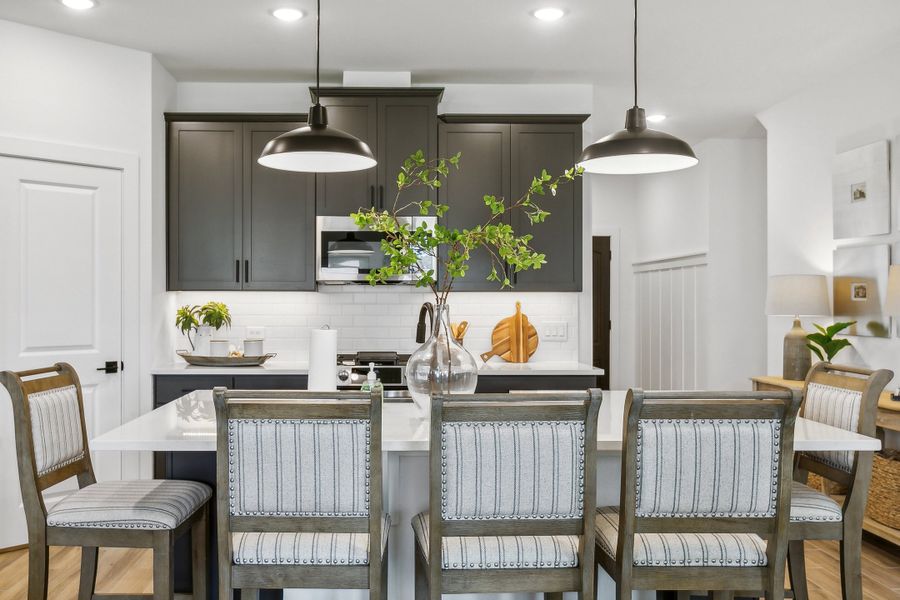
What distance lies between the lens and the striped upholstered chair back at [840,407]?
2.28 meters

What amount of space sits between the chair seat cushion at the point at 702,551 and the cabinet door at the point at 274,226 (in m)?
3.02

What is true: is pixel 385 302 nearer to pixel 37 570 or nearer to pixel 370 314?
pixel 370 314

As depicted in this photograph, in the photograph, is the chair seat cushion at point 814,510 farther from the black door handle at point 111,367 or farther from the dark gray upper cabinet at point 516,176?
the black door handle at point 111,367

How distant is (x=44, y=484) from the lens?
228cm

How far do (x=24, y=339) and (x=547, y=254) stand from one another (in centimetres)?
294

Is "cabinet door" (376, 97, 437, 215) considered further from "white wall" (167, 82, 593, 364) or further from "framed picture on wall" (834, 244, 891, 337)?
"framed picture on wall" (834, 244, 891, 337)

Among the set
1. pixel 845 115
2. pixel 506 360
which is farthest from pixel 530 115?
pixel 845 115

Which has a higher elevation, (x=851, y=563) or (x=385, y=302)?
Result: (x=385, y=302)

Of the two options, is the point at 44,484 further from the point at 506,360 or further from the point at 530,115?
the point at 530,115

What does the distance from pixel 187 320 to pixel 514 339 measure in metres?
2.04

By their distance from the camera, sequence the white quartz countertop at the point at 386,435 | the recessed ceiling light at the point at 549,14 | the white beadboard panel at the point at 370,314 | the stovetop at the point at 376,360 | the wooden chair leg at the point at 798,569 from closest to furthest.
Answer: the white quartz countertop at the point at 386,435 < the wooden chair leg at the point at 798,569 < the recessed ceiling light at the point at 549,14 < the stovetop at the point at 376,360 < the white beadboard panel at the point at 370,314

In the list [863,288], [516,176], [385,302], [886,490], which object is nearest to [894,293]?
[863,288]

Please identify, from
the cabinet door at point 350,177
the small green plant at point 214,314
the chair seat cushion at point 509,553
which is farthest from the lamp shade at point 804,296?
the small green plant at point 214,314

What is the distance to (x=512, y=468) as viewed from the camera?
5.60 ft
